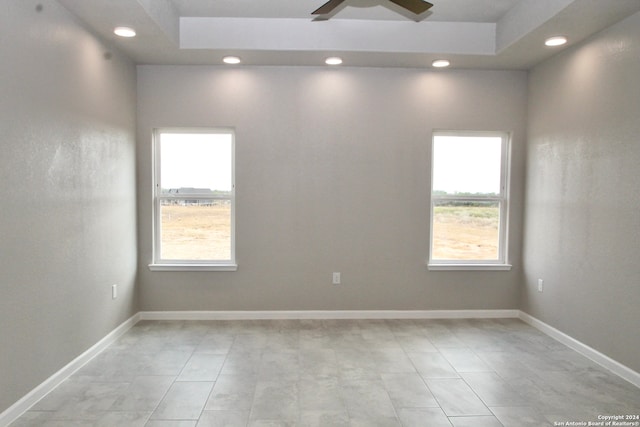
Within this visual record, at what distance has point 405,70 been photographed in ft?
13.8

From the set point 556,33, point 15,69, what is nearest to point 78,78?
point 15,69

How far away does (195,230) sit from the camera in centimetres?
428

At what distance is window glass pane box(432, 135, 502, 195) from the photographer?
435 centimetres

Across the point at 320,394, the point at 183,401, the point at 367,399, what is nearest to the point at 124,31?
the point at 183,401

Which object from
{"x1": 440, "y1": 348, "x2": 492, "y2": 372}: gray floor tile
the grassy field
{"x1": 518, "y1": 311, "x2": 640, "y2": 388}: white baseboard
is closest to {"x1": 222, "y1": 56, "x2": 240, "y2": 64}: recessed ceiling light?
the grassy field

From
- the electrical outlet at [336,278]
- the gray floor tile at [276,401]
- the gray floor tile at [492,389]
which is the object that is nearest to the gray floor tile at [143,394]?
the gray floor tile at [276,401]

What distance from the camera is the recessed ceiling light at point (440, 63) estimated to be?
13.0ft

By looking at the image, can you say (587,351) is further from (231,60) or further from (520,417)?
(231,60)

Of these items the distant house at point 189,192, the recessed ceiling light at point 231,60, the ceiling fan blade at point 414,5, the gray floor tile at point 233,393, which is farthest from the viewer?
the distant house at point 189,192

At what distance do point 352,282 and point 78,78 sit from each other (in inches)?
115

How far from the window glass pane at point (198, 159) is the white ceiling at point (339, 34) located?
734 millimetres

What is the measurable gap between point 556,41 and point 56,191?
12.7 feet

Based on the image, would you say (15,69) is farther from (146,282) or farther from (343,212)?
(343,212)

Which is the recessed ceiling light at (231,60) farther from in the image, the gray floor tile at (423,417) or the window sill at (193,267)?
the gray floor tile at (423,417)
